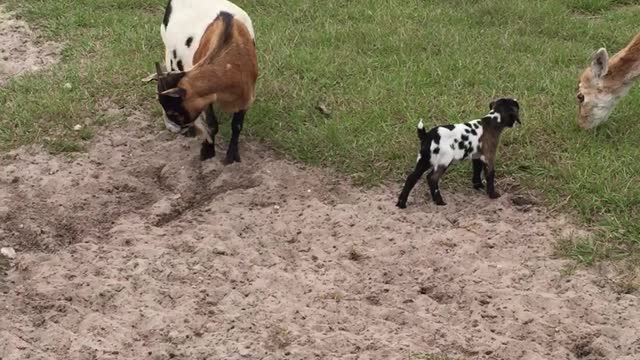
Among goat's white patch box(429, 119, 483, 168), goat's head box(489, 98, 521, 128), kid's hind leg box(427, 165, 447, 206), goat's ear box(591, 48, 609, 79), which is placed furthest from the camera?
goat's ear box(591, 48, 609, 79)

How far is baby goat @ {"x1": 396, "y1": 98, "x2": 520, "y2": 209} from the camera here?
20.0 ft

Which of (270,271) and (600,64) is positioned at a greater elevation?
(600,64)

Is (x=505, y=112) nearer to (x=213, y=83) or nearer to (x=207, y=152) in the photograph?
(x=213, y=83)

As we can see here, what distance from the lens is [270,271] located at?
18.5ft

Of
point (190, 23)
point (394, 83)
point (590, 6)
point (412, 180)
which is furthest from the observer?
point (590, 6)

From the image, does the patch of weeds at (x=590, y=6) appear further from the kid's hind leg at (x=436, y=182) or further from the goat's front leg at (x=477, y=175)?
the kid's hind leg at (x=436, y=182)

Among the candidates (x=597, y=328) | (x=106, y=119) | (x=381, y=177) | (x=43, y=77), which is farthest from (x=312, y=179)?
(x=43, y=77)

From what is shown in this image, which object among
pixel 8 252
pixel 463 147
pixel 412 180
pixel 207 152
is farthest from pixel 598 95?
pixel 8 252

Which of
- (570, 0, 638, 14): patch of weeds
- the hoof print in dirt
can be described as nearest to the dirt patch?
the hoof print in dirt

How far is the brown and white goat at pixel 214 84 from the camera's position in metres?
6.31

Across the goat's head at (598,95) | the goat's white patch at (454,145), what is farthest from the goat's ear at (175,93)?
the goat's head at (598,95)

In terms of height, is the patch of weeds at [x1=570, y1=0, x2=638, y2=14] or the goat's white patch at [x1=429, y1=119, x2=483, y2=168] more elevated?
the patch of weeds at [x1=570, y1=0, x2=638, y2=14]

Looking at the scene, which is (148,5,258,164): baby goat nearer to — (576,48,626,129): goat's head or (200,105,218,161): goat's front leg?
(200,105,218,161): goat's front leg

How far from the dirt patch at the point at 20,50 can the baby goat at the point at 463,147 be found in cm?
430
